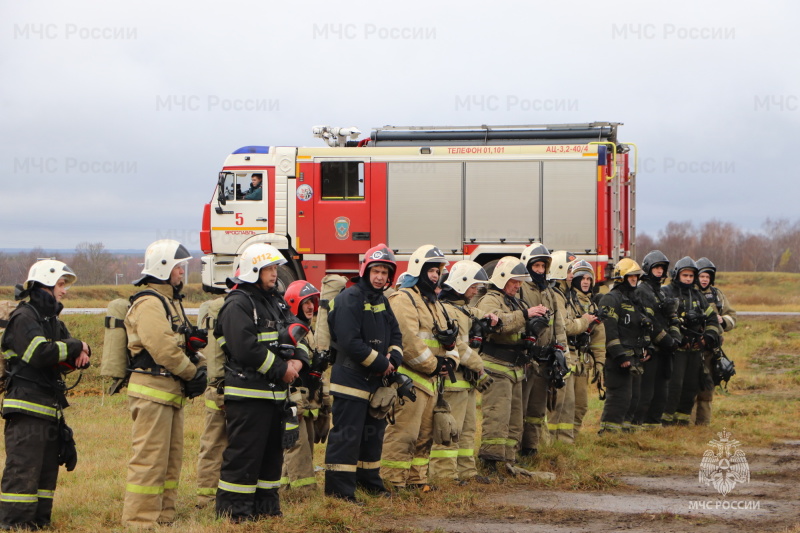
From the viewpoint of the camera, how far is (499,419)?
8234 millimetres

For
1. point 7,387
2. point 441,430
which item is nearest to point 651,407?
point 441,430

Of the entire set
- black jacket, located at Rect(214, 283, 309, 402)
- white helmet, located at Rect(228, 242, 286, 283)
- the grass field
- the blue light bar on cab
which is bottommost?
the grass field

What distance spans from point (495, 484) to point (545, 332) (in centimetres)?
172

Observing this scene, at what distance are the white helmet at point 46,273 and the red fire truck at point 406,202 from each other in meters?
10.3

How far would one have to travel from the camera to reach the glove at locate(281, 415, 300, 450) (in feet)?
19.9

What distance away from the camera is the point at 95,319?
1716cm

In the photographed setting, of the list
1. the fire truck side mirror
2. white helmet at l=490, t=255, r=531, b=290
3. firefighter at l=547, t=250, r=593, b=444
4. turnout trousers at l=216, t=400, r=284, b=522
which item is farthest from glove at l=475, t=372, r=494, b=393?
the fire truck side mirror

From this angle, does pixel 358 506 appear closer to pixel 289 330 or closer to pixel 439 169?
pixel 289 330

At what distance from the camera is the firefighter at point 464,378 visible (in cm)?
780

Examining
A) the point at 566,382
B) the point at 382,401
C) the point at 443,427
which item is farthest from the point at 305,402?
the point at 566,382

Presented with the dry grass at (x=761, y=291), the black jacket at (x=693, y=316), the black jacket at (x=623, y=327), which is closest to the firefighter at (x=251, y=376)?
the black jacket at (x=623, y=327)

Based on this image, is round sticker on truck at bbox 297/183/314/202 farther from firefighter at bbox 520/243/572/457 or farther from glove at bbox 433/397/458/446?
glove at bbox 433/397/458/446

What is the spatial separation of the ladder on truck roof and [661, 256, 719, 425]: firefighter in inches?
234

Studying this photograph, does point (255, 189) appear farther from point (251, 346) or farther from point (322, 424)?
point (251, 346)
